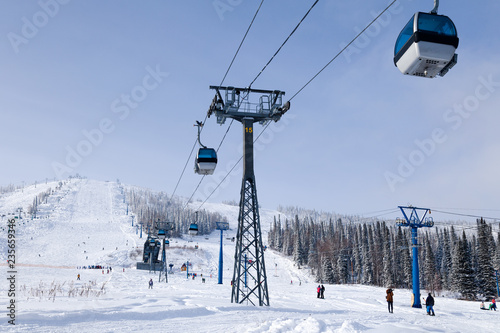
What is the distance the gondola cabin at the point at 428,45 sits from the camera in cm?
595

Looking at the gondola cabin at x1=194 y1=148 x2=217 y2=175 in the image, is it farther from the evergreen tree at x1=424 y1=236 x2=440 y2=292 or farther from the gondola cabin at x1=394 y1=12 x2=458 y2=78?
the evergreen tree at x1=424 y1=236 x2=440 y2=292

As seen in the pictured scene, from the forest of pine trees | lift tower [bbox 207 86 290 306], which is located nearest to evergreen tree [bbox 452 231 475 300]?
the forest of pine trees

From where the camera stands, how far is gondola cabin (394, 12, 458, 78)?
19.5 ft

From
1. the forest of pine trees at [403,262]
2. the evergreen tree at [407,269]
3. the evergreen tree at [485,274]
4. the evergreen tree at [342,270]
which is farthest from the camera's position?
the evergreen tree at [342,270]

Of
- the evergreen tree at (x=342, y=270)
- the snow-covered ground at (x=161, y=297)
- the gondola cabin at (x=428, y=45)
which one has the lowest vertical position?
the evergreen tree at (x=342, y=270)

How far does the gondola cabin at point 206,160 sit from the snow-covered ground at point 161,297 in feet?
19.9

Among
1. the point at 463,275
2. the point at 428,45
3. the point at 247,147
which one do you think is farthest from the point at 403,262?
the point at 428,45

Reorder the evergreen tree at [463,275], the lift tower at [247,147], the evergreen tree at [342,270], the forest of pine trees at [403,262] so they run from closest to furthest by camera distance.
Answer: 1. the lift tower at [247,147]
2. the evergreen tree at [463,275]
3. the forest of pine trees at [403,262]
4. the evergreen tree at [342,270]

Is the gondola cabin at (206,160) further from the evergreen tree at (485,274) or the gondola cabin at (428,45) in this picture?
the evergreen tree at (485,274)

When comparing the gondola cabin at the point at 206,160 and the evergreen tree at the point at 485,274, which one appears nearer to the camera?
the gondola cabin at the point at 206,160

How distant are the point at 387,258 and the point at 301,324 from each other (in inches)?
3087

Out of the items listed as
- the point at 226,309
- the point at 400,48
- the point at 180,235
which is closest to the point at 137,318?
the point at 226,309

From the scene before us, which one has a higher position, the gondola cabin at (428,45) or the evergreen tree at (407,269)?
the gondola cabin at (428,45)

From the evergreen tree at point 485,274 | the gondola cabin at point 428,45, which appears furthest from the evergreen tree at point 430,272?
the gondola cabin at point 428,45
